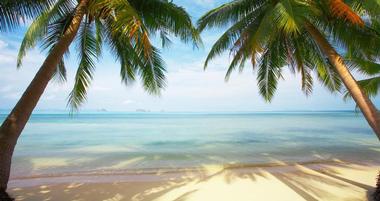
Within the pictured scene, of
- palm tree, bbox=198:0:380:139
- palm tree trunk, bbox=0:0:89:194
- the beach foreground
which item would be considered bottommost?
the beach foreground

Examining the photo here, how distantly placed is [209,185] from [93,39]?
4.24 metres

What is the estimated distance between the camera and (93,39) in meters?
6.35

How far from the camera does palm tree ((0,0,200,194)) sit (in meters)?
4.16

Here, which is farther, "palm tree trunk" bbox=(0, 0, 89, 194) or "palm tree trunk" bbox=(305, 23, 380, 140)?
"palm tree trunk" bbox=(305, 23, 380, 140)

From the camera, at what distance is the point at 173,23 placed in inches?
218

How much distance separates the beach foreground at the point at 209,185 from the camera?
5.68 metres

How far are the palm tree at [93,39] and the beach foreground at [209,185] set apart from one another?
1938mm

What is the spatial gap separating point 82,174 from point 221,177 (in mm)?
3879

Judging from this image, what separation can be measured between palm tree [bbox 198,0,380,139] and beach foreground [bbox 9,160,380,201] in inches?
80.7

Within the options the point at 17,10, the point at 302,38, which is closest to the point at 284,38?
the point at 302,38

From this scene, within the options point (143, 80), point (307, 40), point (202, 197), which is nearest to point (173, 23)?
point (143, 80)

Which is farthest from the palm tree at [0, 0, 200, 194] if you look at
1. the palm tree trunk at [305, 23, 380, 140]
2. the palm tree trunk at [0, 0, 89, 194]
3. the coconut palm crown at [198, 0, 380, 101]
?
the palm tree trunk at [305, 23, 380, 140]

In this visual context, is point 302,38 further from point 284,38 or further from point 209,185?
point 209,185

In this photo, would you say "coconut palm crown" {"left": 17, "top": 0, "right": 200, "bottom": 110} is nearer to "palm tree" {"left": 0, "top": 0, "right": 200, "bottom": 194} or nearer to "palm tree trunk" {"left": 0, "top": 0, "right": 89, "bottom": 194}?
"palm tree" {"left": 0, "top": 0, "right": 200, "bottom": 194}
